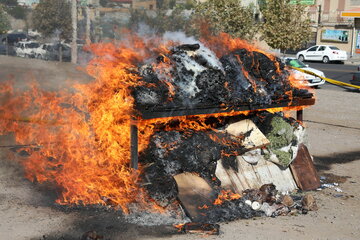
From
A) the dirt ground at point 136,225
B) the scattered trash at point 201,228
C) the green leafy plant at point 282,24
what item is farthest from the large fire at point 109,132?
the green leafy plant at point 282,24

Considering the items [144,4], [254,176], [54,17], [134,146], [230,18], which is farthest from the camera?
[54,17]

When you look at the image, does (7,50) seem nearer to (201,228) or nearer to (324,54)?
(324,54)

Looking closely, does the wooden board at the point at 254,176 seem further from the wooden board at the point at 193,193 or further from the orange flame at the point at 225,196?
the wooden board at the point at 193,193

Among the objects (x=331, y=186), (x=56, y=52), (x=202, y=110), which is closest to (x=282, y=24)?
(x=331, y=186)

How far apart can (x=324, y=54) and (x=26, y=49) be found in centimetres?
2546

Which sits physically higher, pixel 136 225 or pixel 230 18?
pixel 230 18

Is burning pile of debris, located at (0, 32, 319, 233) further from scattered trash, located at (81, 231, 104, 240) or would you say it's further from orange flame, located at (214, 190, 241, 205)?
scattered trash, located at (81, 231, 104, 240)

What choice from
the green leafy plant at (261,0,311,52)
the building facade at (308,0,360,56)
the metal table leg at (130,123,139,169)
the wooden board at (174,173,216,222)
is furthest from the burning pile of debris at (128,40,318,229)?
the building facade at (308,0,360,56)

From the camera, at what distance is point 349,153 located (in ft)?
39.8

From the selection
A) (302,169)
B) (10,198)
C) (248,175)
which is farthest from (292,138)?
(10,198)

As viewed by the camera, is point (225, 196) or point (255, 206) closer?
point (255, 206)

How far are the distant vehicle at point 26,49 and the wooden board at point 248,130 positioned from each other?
107 ft

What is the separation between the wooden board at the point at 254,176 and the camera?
842cm

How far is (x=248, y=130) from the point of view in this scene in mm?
8977
